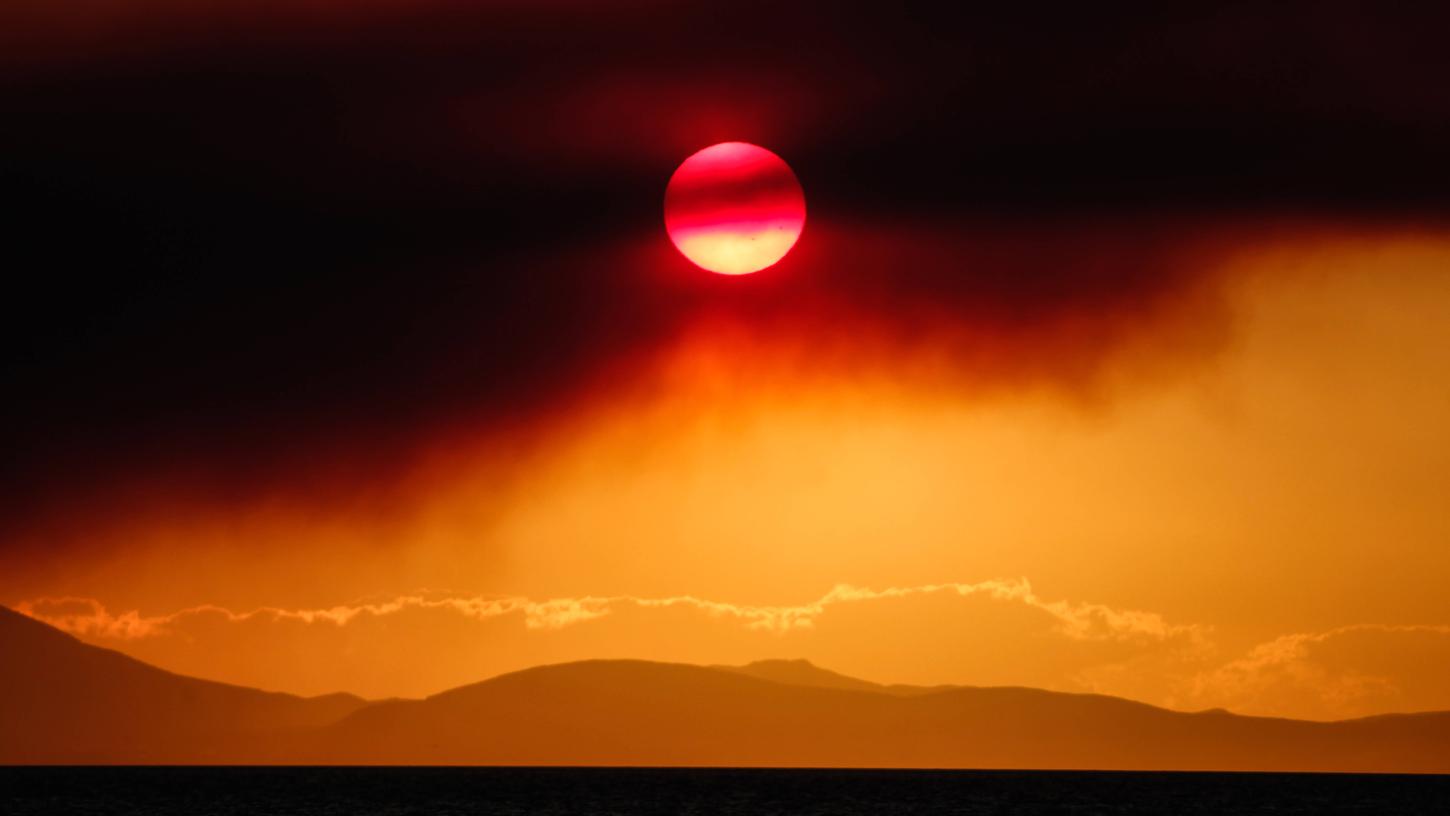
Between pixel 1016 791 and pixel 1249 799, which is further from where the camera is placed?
pixel 1016 791

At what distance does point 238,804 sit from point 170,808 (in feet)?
15.7

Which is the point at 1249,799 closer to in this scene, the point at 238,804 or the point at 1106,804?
the point at 1106,804

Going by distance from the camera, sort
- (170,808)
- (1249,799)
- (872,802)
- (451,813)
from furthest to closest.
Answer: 1. (1249,799)
2. (872,802)
3. (170,808)
4. (451,813)

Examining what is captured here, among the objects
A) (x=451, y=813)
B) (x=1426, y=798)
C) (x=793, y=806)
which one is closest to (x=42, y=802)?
(x=451, y=813)

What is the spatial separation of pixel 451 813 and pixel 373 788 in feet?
122

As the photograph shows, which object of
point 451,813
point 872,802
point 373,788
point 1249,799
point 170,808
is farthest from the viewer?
point 373,788

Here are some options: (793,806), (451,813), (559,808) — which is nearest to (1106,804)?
(793,806)

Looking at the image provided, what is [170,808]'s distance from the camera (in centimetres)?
7212

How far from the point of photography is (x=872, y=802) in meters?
81.2

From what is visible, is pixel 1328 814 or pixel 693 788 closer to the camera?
pixel 1328 814

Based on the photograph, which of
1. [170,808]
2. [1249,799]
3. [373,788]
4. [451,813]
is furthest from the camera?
[373,788]

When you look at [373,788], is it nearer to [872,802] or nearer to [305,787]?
[305,787]

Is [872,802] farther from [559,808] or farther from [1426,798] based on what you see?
[1426,798]

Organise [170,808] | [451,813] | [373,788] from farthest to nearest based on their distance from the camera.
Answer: [373,788], [170,808], [451,813]
